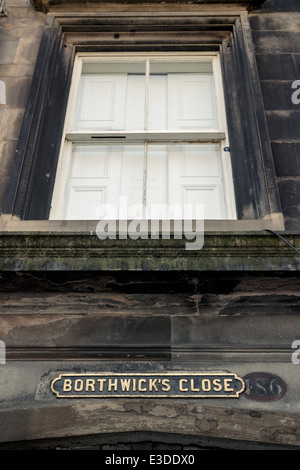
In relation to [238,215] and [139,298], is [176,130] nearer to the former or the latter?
[238,215]

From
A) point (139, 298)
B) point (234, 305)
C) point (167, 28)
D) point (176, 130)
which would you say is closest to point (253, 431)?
point (234, 305)

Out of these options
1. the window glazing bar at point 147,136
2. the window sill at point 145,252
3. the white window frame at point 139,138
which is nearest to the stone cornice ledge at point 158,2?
the white window frame at point 139,138

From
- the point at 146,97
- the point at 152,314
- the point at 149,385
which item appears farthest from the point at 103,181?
the point at 149,385

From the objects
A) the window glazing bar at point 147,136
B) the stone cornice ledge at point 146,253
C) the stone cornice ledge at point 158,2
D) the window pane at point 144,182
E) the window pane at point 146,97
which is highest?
the stone cornice ledge at point 158,2

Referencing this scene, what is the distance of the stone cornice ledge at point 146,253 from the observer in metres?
3.41

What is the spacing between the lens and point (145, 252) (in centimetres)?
346

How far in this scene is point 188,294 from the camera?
3574 mm

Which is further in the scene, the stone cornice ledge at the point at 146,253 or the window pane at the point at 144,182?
the window pane at the point at 144,182

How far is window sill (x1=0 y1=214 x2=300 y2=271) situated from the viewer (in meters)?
3.41

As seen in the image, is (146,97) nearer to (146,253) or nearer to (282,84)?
Result: (282,84)

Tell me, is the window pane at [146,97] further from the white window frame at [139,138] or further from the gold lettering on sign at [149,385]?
the gold lettering on sign at [149,385]

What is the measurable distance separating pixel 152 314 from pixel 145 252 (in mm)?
492

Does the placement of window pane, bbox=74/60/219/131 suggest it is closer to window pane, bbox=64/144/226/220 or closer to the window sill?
window pane, bbox=64/144/226/220

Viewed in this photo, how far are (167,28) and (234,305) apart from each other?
11.5 ft
